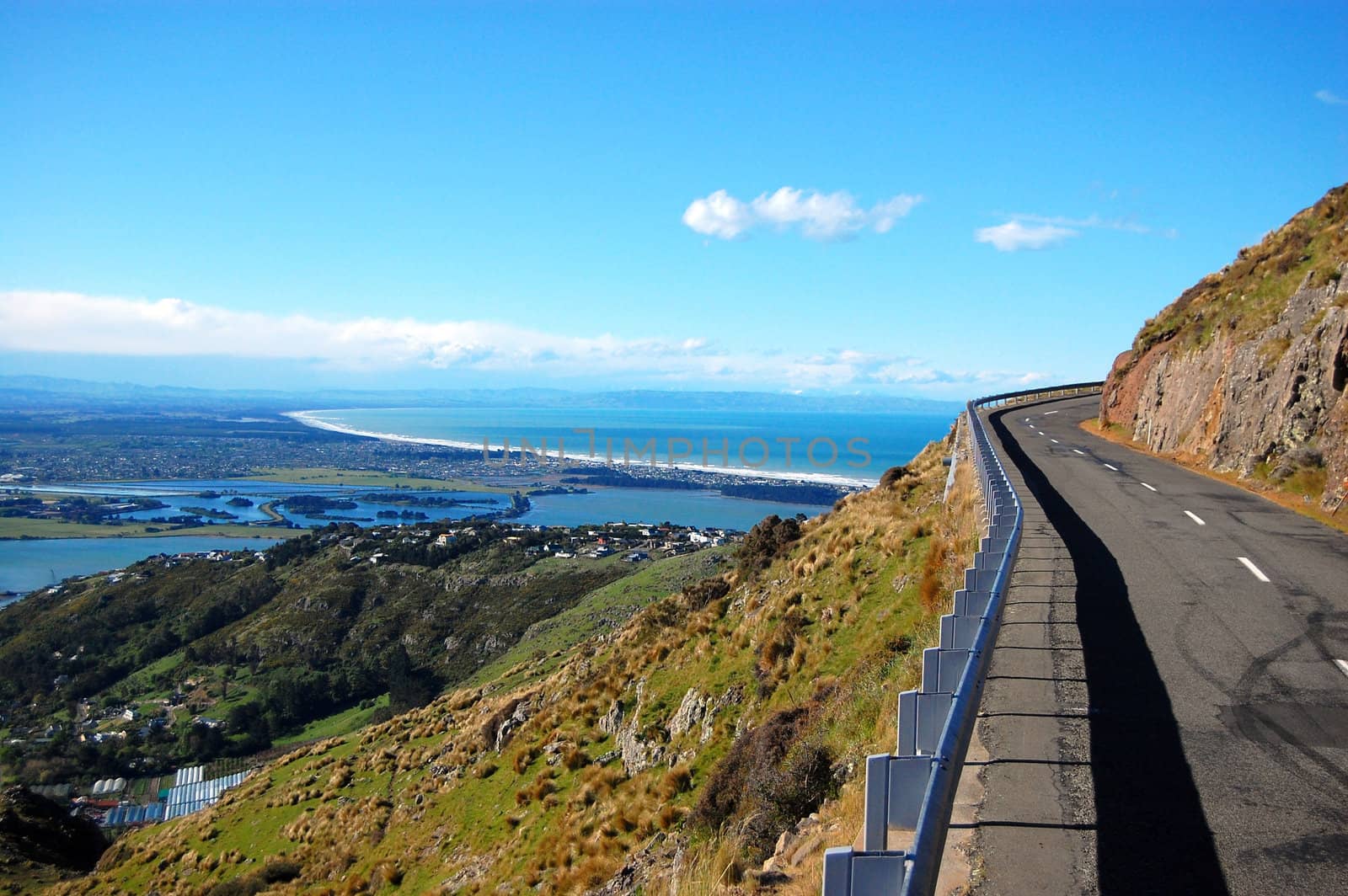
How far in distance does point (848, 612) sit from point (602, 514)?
93777mm

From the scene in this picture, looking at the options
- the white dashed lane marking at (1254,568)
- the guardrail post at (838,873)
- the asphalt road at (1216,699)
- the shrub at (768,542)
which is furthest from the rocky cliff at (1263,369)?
the guardrail post at (838,873)

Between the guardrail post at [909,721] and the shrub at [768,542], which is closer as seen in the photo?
the guardrail post at [909,721]

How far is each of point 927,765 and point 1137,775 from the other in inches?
87.5

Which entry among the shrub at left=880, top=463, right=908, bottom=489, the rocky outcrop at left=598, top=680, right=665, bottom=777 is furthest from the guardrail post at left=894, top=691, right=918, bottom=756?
the shrub at left=880, top=463, right=908, bottom=489

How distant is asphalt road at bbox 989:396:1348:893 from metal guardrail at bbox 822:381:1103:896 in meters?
0.90

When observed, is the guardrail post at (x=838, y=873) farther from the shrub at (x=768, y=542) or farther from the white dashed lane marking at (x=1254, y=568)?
the shrub at (x=768, y=542)

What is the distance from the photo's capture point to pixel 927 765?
351cm

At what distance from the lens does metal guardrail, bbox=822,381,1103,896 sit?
289 cm

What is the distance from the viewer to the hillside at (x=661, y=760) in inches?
280

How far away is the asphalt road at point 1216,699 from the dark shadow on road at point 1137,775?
0.01m

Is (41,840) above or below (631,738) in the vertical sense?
below

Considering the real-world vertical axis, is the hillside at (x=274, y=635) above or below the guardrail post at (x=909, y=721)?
below

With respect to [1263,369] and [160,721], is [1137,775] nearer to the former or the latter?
[1263,369]

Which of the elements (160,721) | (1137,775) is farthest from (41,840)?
(1137,775)
